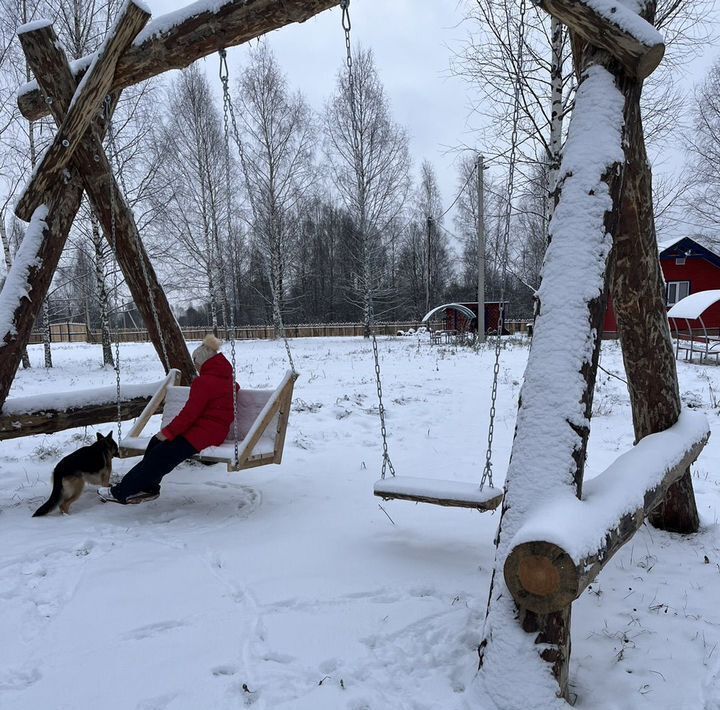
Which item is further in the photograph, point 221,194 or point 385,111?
point 385,111

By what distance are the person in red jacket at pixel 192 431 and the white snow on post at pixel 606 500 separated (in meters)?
2.66

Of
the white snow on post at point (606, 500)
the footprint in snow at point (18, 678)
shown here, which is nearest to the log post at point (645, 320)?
the white snow on post at point (606, 500)

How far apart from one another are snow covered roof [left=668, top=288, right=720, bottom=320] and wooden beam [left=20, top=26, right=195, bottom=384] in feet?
37.8

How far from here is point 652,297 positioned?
3305 mm

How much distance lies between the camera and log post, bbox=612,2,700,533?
317cm

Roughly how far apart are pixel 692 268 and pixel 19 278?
24.6 m

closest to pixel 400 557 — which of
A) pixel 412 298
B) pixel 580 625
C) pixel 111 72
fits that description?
pixel 580 625

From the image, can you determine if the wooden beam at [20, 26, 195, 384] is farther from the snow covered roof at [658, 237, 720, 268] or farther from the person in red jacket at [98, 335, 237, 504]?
the snow covered roof at [658, 237, 720, 268]

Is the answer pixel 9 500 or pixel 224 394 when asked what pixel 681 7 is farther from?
pixel 9 500

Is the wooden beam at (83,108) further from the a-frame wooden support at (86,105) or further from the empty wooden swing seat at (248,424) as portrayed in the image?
the empty wooden swing seat at (248,424)

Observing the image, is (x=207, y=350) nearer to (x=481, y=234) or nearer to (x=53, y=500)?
(x=53, y=500)

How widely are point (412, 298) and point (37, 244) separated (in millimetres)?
35310

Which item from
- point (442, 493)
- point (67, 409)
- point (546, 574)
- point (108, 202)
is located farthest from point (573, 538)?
point (108, 202)

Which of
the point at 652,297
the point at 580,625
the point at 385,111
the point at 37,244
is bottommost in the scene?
the point at 580,625
